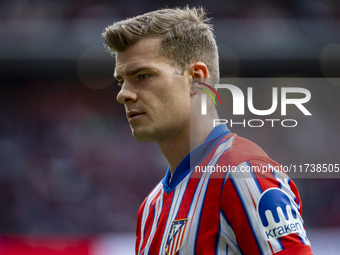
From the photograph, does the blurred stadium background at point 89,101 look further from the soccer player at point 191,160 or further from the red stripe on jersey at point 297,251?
the red stripe on jersey at point 297,251

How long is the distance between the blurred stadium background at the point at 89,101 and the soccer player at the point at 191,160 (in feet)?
19.7

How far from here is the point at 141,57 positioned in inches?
66.9

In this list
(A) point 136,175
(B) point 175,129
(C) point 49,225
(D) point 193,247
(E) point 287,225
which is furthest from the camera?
(A) point 136,175

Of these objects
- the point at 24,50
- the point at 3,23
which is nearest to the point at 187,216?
the point at 24,50

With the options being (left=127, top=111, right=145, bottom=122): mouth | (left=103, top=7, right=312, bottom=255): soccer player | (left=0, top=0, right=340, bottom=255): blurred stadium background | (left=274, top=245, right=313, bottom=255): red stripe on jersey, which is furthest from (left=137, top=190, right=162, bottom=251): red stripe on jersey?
(left=0, top=0, right=340, bottom=255): blurred stadium background

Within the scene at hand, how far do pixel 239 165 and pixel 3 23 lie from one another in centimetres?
797

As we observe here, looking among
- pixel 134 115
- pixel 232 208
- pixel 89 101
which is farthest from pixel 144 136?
pixel 89 101

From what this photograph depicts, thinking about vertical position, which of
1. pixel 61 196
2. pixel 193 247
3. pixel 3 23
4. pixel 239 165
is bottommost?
pixel 193 247

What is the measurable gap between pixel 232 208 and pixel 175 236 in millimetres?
261

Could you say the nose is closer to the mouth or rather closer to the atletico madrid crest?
the mouth

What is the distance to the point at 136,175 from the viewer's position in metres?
8.17

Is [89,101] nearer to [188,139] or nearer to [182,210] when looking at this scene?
[188,139]

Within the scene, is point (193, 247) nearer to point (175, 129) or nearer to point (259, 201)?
point (259, 201)

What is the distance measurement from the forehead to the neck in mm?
245
